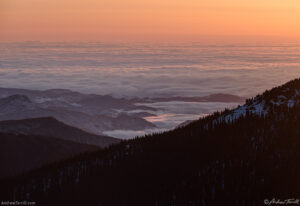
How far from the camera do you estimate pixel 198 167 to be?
277 feet

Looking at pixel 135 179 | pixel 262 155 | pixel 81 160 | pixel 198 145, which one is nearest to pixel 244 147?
pixel 262 155

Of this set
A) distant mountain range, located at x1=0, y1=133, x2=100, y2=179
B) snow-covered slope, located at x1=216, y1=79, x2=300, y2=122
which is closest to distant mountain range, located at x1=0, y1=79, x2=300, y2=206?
snow-covered slope, located at x1=216, y1=79, x2=300, y2=122

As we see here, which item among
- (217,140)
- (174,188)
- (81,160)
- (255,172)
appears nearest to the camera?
(255,172)

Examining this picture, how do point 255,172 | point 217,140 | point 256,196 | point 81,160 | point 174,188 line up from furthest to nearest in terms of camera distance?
point 81,160
point 217,140
point 174,188
point 255,172
point 256,196

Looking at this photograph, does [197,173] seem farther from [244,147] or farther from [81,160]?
[81,160]

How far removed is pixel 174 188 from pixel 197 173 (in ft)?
14.0

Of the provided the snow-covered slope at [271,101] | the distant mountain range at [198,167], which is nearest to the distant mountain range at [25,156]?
the distant mountain range at [198,167]

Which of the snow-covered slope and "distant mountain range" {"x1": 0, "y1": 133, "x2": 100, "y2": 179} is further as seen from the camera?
"distant mountain range" {"x1": 0, "y1": 133, "x2": 100, "y2": 179}

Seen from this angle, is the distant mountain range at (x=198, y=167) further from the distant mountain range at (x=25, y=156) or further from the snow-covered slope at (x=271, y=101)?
the distant mountain range at (x=25, y=156)

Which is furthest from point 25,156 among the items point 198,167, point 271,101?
point 271,101

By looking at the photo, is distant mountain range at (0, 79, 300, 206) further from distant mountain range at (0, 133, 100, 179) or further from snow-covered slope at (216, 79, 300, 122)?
distant mountain range at (0, 133, 100, 179)

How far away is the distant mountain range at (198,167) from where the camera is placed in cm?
6994

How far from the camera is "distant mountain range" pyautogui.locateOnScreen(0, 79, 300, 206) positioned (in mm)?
69938

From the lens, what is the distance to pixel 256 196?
6550cm
